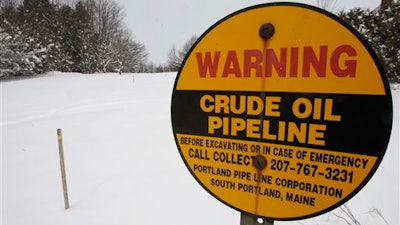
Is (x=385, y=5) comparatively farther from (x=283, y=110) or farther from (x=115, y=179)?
(x=283, y=110)

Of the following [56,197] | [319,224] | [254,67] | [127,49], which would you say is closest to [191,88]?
[254,67]

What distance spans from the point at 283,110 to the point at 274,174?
0.22m

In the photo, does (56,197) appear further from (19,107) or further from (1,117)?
(19,107)

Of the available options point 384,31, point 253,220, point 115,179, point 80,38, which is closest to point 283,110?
point 253,220

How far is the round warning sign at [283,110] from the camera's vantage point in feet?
2.51

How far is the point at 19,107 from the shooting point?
35.8 ft

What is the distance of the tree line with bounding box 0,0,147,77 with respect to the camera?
21422 millimetres

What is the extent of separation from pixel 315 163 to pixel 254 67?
14.3 inches

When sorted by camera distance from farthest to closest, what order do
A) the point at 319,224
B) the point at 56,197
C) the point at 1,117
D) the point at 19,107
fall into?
the point at 19,107
the point at 1,117
the point at 56,197
the point at 319,224

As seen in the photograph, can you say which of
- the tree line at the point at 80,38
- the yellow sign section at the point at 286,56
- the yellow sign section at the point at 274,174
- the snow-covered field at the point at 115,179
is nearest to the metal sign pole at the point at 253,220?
the yellow sign section at the point at 274,174

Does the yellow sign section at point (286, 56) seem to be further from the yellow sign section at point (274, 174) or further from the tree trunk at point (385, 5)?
the tree trunk at point (385, 5)

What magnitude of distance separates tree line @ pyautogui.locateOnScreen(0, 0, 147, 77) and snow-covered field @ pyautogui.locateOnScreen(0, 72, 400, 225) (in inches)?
598

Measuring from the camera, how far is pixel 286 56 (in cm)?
84

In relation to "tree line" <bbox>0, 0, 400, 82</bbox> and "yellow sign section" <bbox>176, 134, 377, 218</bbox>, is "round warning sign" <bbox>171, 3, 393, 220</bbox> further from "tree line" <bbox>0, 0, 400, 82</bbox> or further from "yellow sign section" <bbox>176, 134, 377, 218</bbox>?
"tree line" <bbox>0, 0, 400, 82</bbox>
